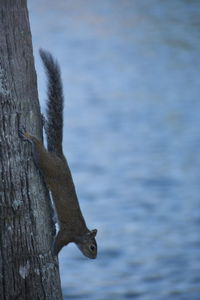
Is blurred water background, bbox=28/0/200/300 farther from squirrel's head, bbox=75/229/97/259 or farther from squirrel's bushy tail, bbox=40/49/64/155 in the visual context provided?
squirrel's bushy tail, bbox=40/49/64/155

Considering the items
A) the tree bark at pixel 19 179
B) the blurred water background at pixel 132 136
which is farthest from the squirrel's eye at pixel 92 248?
the blurred water background at pixel 132 136

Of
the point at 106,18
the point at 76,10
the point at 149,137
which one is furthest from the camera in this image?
the point at 76,10

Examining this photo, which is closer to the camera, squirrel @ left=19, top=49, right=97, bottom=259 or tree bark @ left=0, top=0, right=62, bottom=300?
tree bark @ left=0, top=0, right=62, bottom=300

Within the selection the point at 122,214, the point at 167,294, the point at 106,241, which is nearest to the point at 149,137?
the point at 122,214

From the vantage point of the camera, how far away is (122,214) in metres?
7.69

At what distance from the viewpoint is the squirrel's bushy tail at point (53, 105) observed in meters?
3.60

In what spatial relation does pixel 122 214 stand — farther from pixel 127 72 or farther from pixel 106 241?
pixel 127 72

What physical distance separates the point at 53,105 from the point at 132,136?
6245 millimetres

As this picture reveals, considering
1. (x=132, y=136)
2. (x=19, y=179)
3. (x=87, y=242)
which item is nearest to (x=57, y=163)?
(x=19, y=179)

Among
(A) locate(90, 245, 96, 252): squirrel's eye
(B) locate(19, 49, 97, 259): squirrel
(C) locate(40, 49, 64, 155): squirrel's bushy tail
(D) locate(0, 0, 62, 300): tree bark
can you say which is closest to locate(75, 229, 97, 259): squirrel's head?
(A) locate(90, 245, 96, 252): squirrel's eye

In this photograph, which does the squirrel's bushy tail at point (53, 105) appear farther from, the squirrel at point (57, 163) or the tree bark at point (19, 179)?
the tree bark at point (19, 179)

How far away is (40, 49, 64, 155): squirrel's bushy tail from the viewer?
11.8 feet

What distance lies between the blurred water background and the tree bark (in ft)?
9.47

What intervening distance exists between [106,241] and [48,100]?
354cm
